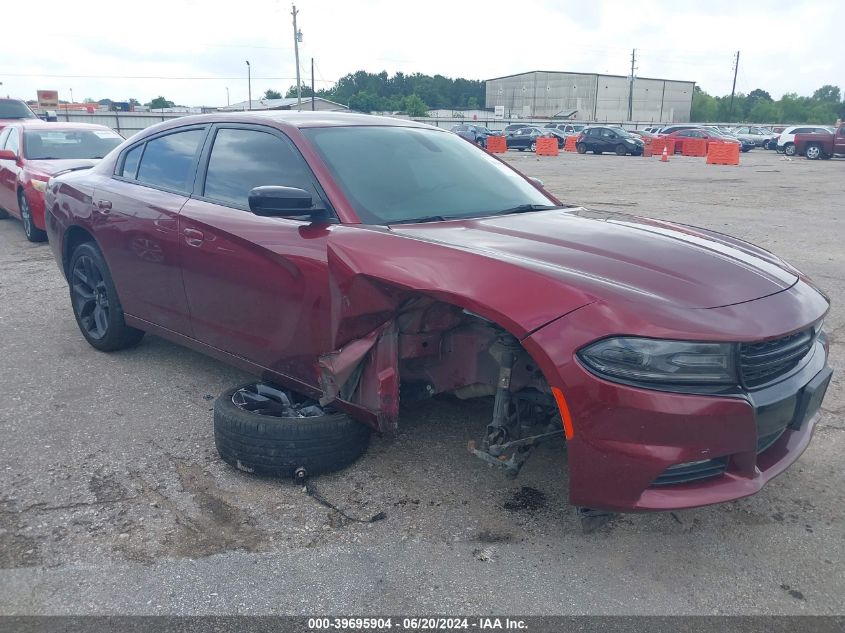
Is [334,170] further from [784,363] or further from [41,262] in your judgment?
[41,262]

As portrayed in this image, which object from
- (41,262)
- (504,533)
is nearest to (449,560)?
(504,533)

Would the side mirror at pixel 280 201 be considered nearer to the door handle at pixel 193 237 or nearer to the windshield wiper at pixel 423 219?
the windshield wiper at pixel 423 219

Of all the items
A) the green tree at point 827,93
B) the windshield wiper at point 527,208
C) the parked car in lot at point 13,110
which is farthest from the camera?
the green tree at point 827,93

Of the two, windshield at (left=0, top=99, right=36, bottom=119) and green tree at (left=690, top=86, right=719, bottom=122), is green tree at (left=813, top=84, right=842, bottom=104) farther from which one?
windshield at (left=0, top=99, right=36, bottom=119)

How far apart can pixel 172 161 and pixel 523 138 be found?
121 feet

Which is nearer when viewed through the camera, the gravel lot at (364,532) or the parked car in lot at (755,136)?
the gravel lot at (364,532)

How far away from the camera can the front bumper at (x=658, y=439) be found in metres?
2.31

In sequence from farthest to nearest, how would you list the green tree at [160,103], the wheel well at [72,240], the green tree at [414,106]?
the green tree at [160,103] → the green tree at [414,106] → the wheel well at [72,240]

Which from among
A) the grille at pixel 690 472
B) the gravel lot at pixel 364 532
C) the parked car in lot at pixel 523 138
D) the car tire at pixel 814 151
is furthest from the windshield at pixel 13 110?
the car tire at pixel 814 151

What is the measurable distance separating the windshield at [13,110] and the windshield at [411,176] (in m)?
14.7

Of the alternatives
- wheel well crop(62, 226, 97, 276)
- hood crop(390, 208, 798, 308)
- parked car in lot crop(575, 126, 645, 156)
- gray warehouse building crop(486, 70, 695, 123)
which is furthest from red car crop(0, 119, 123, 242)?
gray warehouse building crop(486, 70, 695, 123)

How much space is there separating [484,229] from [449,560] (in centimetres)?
139

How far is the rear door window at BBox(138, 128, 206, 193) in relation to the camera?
4.07 metres

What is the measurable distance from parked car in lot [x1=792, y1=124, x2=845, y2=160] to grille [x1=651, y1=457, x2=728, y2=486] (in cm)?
3282
